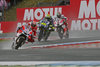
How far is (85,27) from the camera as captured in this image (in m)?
24.4

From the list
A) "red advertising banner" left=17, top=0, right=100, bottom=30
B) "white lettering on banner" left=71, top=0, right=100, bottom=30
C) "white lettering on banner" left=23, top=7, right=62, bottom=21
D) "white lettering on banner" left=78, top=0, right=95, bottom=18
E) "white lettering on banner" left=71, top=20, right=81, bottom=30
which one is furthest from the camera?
"white lettering on banner" left=23, top=7, right=62, bottom=21

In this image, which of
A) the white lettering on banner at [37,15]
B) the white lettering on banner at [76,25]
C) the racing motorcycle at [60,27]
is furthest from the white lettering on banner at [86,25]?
the white lettering on banner at [37,15]

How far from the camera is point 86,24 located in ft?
79.7

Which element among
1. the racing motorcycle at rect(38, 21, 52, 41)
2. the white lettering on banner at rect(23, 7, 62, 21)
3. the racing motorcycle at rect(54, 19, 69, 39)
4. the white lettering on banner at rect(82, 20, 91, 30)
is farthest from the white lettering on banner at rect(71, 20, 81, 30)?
the racing motorcycle at rect(38, 21, 52, 41)

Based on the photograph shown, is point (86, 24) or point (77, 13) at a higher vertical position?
point (77, 13)

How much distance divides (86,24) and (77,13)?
1759 mm

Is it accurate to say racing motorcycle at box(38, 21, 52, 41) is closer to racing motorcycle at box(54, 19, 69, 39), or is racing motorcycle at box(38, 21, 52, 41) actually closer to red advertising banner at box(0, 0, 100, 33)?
racing motorcycle at box(54, 19, 69, 39)

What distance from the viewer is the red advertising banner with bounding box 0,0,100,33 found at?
2438 centimetres

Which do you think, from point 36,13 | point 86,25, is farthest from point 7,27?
point 86,25

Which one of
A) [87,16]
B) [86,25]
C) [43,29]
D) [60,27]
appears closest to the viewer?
[43,29]

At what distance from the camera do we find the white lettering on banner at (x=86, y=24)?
23881 mm

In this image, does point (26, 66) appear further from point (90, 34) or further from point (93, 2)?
point (93, 2)

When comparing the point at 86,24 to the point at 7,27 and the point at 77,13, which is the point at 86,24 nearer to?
the point at 77,13

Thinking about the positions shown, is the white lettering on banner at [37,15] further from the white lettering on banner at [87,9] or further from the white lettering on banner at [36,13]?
the white lettering on banner at [87,9]
